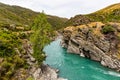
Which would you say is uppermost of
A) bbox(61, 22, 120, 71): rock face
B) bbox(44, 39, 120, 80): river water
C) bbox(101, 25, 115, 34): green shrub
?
bbox(101, 25, 115, 34): green shrub

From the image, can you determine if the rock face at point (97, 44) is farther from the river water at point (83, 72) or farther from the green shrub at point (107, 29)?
the river water at point (83, 72)

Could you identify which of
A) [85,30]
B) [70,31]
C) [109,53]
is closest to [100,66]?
[109,53]

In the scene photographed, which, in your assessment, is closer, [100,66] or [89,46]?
[100,66]

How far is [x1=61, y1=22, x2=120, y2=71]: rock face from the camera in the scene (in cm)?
11664

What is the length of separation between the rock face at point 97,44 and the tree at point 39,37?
1504 inches

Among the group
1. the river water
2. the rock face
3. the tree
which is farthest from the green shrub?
the tree

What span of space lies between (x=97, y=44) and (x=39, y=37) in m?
47.7

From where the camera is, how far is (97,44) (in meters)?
127

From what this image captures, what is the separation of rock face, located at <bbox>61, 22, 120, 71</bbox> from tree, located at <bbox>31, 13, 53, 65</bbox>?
125 ft

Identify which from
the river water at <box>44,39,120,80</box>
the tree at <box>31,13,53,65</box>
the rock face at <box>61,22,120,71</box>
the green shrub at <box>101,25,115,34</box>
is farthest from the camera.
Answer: the green shrub at <box>101,25,115,34</box>

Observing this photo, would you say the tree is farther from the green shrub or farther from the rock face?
the green shrub

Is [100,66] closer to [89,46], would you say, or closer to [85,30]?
[89,46]

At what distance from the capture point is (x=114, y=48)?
122 meters

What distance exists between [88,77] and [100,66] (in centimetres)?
2437
